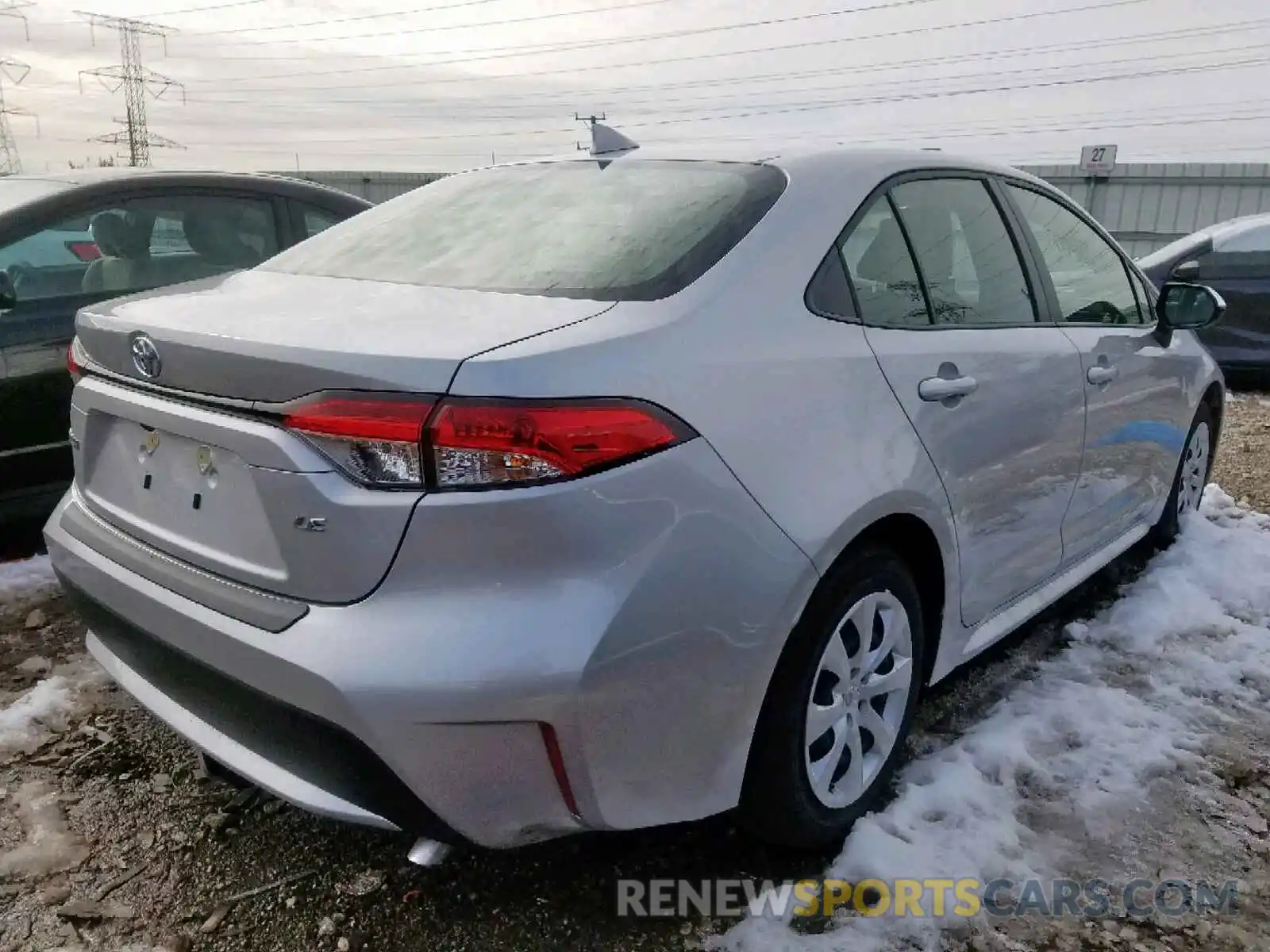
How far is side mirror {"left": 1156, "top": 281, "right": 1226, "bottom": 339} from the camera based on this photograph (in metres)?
3.62

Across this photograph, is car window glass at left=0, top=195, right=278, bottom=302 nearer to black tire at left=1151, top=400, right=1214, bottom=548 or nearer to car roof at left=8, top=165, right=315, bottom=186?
car roof at left=8, top=165, right=315, bottom=186

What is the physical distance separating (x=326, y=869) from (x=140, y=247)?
3.06 m

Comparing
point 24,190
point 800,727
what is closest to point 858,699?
point 800,727

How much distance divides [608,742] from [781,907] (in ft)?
2.32

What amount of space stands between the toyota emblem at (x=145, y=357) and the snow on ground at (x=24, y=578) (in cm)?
210

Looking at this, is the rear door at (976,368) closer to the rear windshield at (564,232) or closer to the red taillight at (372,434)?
Result: the rear windshield at (564,232)

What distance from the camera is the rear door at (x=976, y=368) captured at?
7.49 feet

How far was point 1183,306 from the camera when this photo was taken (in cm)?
362

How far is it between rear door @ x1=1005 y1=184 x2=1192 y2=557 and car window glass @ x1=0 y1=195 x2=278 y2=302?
3.26 metres

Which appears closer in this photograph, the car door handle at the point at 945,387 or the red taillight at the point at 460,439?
the red taillight at the point at 460,439

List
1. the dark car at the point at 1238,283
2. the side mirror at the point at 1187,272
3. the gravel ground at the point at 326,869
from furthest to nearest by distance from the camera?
the dark car at the point at 1238,283, the side mirror at the point at 1187,272, the gravel ground at the point at 326,869

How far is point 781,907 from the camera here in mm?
2068

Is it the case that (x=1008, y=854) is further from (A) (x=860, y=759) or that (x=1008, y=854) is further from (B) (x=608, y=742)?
(B) (x=608, y=742)

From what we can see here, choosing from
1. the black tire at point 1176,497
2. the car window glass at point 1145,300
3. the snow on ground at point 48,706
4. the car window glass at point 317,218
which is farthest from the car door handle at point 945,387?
the car window glass at point 317,218
